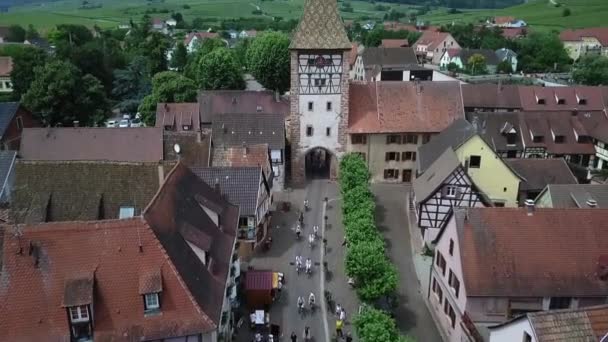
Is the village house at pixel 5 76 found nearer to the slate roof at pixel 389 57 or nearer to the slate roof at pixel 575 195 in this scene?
the slate roof at pixel 389 57

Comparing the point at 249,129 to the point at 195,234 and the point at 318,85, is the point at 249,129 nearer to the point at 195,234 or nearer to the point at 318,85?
the point at 318,85

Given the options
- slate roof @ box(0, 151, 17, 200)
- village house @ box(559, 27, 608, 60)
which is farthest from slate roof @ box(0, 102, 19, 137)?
village house @ box(559, 27, 608, 60)

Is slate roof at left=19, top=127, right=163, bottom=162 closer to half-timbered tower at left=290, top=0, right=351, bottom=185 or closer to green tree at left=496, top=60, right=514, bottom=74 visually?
half-timbered tower at left=290, top=0, right=351, bottom=185

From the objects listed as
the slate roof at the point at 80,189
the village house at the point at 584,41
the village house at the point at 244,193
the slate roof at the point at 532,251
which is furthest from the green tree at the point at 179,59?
the slate roof at the point at 532,251

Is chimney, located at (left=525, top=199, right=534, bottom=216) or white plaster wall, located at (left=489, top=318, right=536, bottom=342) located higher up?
chimney, located at (left=525, top=199, right=534, bottom=216)

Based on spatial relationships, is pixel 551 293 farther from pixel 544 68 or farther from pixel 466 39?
pixel 466 39

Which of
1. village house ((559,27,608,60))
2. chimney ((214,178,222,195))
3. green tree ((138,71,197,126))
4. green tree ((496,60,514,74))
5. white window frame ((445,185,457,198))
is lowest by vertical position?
white window frame ((445,185,457,198))
